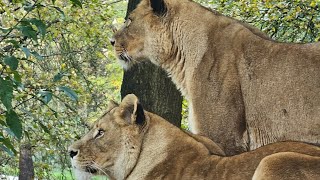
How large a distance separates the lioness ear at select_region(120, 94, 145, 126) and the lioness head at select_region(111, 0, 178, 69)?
6.29 ft

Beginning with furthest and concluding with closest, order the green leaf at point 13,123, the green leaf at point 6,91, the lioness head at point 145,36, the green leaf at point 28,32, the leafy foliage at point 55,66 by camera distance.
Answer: the leafy foliage at point 55,66, the lioness head at point 145,36, the green leaf at point 28,32, the green leaf at point 13,123, the green leaf at point 6,91

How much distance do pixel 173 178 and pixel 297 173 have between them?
43.0 inches

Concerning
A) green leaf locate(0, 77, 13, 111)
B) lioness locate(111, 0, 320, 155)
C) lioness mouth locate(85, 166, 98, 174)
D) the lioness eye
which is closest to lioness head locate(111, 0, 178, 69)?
lioness locate(111, 0, 320, 155)

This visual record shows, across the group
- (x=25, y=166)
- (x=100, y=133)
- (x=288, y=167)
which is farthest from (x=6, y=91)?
(x=25, y=166)

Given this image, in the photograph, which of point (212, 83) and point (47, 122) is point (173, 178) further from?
point (47, 122)

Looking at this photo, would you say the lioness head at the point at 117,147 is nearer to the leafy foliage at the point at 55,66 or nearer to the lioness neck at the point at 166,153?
the lioness neck at the point at 166,153

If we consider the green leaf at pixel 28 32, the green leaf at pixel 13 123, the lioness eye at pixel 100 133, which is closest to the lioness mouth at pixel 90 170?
the lioness eye at pixel 100 133

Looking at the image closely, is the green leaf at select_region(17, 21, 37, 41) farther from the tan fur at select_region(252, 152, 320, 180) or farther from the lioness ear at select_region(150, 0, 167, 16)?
the lioness ear at select_region(150, 0, 167, 16)

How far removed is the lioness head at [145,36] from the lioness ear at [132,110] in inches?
75.5

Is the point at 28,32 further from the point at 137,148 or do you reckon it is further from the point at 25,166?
the point at 25,166

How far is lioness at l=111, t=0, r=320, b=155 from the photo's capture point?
7.30 m

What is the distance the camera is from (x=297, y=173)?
5.64m

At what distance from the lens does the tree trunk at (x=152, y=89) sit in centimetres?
947

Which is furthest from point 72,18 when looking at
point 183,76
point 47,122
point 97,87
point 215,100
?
point 215,100
